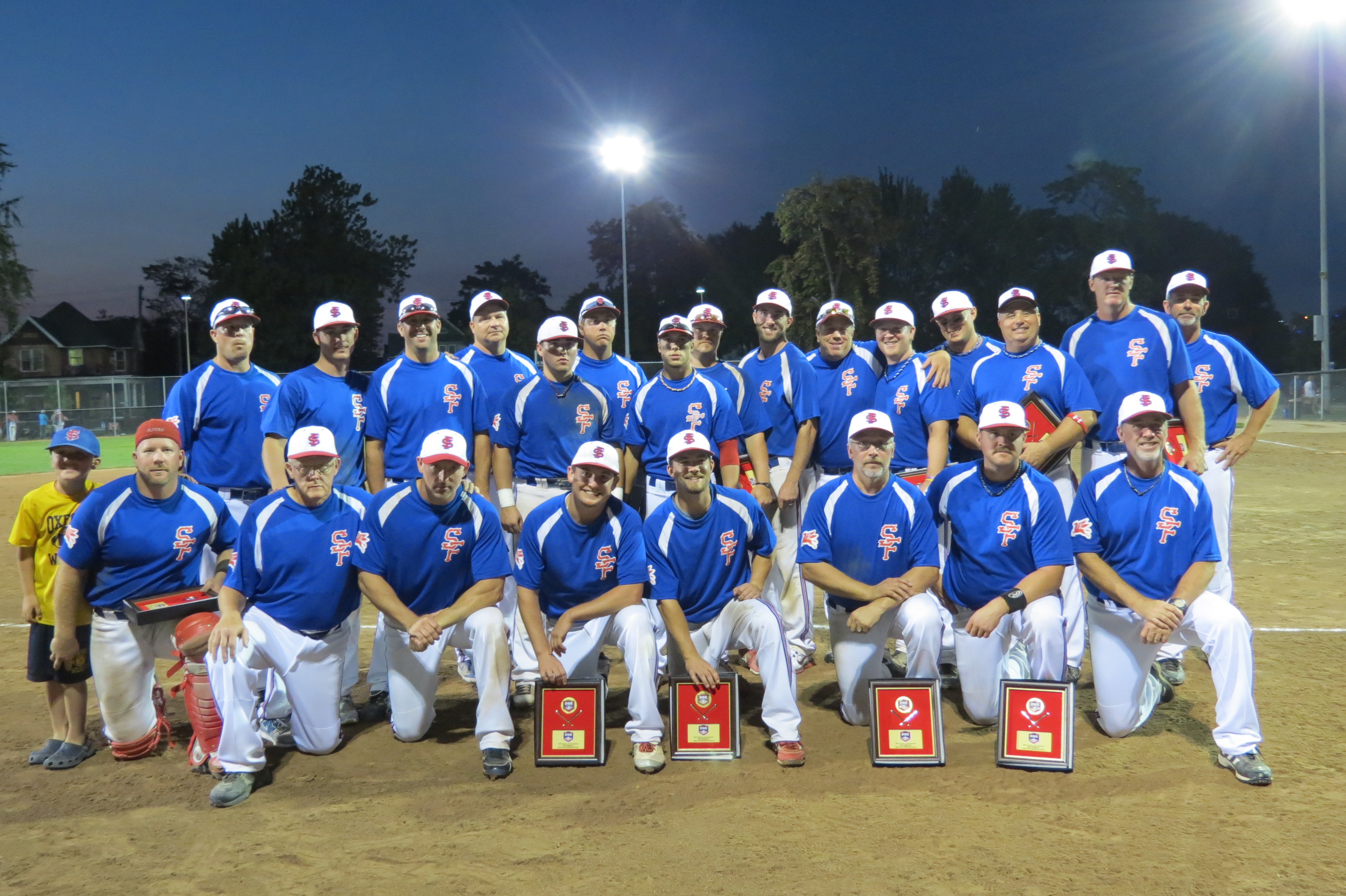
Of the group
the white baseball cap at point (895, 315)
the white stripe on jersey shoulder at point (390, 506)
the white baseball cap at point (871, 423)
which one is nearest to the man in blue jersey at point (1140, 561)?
the white baseball cap at point (871, 423)

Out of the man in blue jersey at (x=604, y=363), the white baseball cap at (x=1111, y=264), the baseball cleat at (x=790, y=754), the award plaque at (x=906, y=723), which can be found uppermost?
the white baseball cap at (x=1111, y=264)

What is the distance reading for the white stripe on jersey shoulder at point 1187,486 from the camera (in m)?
5.39

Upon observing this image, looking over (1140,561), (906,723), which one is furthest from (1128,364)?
(906,723)

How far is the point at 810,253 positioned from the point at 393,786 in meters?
46.8

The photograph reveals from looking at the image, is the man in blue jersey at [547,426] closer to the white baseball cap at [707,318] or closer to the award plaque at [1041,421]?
the white baseball cap at [707,318]

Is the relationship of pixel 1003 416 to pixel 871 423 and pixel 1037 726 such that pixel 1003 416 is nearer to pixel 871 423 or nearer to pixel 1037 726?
pixel 871 423

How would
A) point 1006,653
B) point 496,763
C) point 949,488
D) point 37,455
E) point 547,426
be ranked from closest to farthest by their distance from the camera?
point 496,763 → point 1006,653 → point 949,488 → point 547,426 → point 37,455

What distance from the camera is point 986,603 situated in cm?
566

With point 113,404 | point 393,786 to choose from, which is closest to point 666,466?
point 393,786

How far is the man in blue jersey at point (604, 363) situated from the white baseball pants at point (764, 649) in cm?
193

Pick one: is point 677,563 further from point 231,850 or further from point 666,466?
point 231,850

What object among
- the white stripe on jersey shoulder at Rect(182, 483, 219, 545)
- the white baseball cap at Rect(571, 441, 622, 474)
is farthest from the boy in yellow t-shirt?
the white baseball cap at Rect(571, 441, 622, 474)

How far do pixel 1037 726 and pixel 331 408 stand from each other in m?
4.67

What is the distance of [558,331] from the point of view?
6.86m
